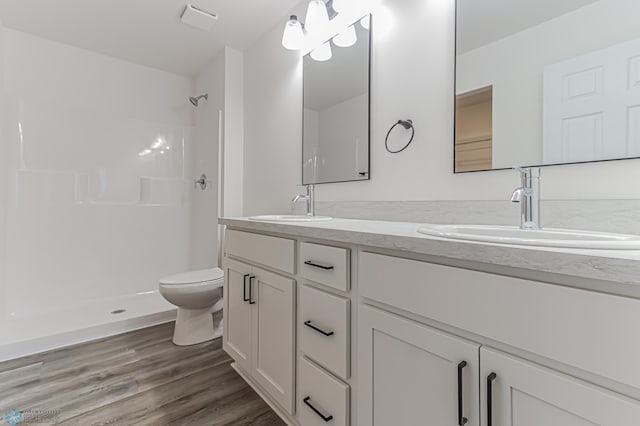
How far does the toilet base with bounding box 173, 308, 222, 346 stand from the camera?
204 centimetres

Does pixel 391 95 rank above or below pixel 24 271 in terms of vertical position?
above

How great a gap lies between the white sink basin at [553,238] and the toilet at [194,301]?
160 centimetres

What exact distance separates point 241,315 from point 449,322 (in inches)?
44.3

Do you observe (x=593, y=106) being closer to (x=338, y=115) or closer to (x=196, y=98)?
(x=338, y=115)

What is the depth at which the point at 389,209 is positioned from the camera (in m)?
1.40

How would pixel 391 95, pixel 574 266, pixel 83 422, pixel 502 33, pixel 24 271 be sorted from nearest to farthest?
pixel 574 266 < pixel 502 33 < pixel 83 422 < pixel 391 95 < pixel 24 271

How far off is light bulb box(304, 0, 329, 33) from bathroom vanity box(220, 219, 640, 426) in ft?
3.99

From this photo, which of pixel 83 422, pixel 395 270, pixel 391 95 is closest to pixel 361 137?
pixel 391 95

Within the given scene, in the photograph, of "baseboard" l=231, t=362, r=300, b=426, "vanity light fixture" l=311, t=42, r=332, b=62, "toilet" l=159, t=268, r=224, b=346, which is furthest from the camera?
"toilet" l=159, t=268, r=224, b=346

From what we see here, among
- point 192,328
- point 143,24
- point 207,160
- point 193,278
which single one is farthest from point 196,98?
point 192,328

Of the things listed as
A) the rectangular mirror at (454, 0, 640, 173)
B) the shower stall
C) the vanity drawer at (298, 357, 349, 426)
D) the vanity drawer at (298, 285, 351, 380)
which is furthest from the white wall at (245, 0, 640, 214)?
the shower stall

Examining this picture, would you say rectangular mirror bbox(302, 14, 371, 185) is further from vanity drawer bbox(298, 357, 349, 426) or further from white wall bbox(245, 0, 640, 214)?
vanity drawer bbox(298, 357, 349, 426)

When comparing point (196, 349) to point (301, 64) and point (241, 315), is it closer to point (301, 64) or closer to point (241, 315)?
point (241, 315)

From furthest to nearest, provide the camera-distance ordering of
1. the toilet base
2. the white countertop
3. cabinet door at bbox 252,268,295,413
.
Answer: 1. the toilet base
2. cabinet door at bbox 252,268,295,413
3. the white countertop
